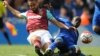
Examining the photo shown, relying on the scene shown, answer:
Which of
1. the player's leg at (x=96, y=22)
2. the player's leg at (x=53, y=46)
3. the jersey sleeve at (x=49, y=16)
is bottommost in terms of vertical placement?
the player's leg at (x=96, y=22)

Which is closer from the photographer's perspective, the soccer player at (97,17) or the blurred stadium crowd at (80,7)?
the soccer player at (97,17)

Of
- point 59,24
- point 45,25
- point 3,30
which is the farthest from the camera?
point 3,30

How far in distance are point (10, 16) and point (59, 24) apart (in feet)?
33.2

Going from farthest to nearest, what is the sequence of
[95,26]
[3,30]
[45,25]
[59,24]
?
[3,30]
[95,26]
[45,25]
[59,24]

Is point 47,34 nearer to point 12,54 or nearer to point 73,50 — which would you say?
point 73,50

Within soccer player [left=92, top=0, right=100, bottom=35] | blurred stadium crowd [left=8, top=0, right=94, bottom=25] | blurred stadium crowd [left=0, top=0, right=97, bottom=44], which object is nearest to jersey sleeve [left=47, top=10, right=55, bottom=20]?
soccer player [left=92, top=0, right=100, bottom=35]

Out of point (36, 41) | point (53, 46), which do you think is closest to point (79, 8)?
point (36, 41)

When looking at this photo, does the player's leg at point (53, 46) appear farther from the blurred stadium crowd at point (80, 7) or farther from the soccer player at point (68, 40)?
the blurred stadium crowd at point (80, 7)

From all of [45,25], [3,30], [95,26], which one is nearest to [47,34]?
[45,25]

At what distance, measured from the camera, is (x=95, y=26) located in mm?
13070

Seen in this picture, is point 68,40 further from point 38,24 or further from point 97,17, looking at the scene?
point 97,17

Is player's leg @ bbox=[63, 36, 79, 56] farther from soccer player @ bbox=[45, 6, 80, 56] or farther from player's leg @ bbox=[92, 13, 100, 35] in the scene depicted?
player's leg @ bbox=[92, 13, 100, 35]

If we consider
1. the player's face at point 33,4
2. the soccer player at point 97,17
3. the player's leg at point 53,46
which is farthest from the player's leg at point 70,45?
the soccer player at point 97,17

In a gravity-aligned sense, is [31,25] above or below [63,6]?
above
